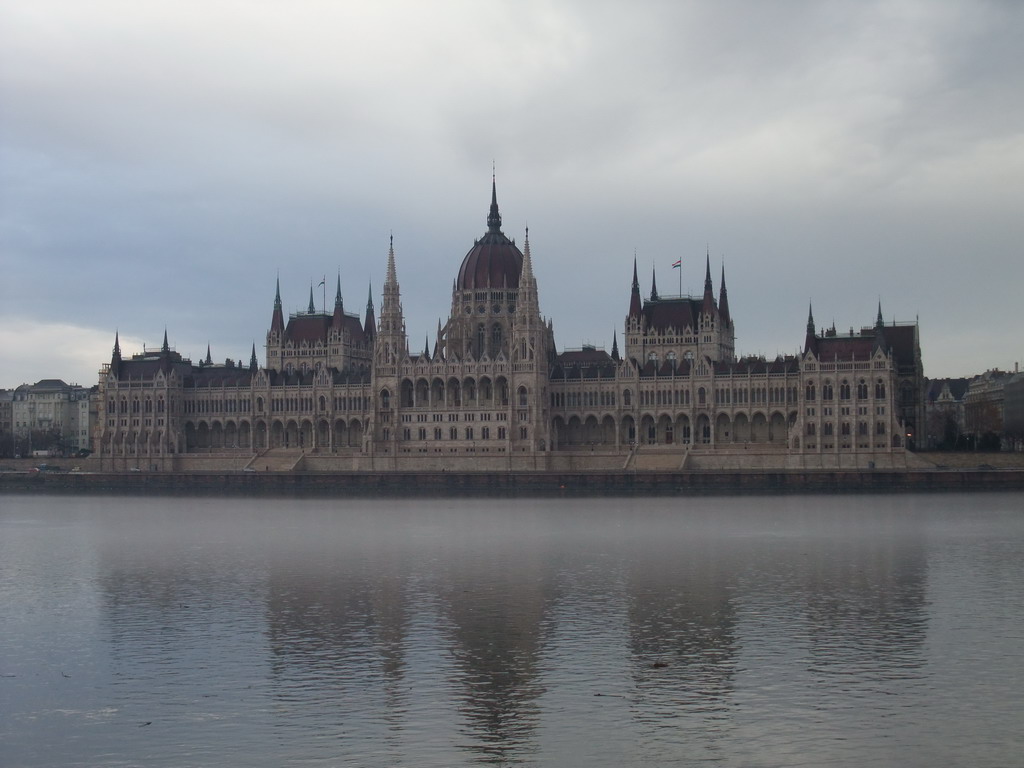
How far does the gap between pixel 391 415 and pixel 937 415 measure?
216 ft

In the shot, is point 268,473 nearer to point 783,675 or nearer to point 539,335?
point 539,335

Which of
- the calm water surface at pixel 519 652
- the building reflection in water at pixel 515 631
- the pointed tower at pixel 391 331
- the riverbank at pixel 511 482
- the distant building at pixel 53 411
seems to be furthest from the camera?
the distant building at pixel 53 411

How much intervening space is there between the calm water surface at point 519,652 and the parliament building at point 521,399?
5487cm

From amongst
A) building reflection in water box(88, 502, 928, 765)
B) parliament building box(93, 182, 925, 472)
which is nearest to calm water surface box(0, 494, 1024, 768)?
building reflection in water box(88, 502, 928, 765)

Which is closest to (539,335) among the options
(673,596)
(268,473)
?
(268,473)

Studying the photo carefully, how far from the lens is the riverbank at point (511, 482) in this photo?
103 m

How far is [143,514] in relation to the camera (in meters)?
88.4

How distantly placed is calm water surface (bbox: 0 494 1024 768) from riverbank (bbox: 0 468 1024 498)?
41.2 meters

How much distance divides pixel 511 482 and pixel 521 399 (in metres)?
14.4

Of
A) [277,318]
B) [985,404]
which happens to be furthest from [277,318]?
[985,404]

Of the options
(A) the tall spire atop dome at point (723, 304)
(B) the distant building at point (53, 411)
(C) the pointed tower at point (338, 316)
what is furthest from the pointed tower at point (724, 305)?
(B) the distant building at point (53, 411)

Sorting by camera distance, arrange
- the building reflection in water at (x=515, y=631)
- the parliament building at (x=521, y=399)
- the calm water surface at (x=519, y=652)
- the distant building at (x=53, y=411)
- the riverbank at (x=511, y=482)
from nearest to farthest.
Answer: the calm water surface at (x=519, y=652), the building reflection in water at (x=515, y=631), the riverbank at (x=511, y=482), the parliament building at (x=521, y=399), the distant building at (x=53, y=411)

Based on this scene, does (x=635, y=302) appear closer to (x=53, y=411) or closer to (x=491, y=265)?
(x=491, y=265)

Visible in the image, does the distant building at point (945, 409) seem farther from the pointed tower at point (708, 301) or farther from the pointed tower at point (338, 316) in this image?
the pointed tower at point (338, 316)
